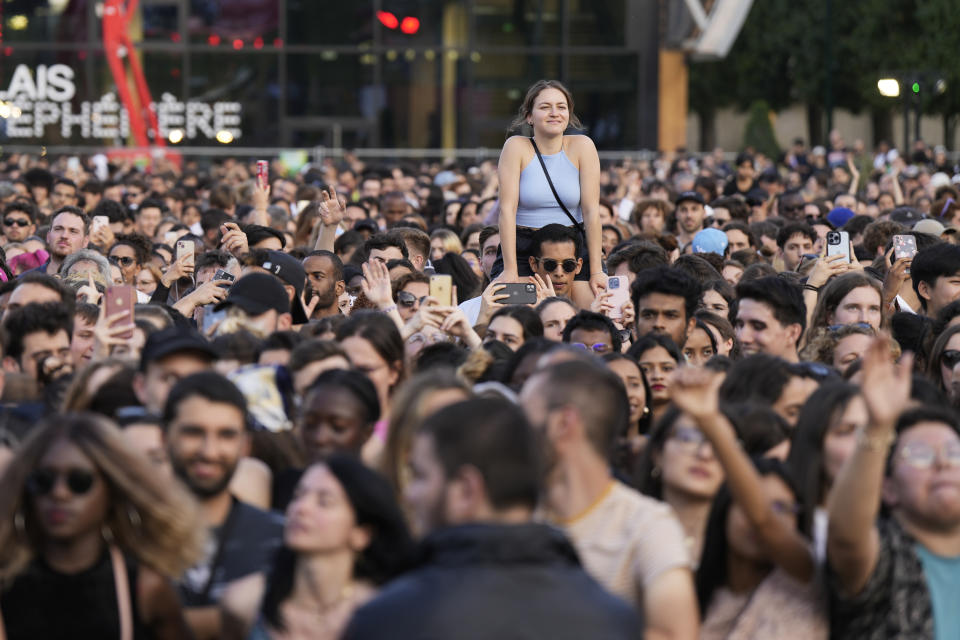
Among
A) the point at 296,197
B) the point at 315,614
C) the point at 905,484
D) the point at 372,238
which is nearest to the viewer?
the point at 315,614

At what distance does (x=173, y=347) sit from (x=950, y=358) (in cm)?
383

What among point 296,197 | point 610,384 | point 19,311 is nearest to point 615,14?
point 296,197

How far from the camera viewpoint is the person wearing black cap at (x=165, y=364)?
6125mm

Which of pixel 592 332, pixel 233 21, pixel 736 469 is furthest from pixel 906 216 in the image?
pixel 233 21

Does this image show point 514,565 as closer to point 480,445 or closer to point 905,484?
point 480,445

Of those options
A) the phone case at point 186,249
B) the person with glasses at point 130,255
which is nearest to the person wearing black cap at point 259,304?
the phone case at point 186,249

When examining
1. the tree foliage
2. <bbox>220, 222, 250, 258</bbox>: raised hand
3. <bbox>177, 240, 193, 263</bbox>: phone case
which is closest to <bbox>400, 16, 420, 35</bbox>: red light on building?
the tree foliage

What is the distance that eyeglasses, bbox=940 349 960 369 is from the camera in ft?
26.6

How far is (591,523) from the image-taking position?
5012 mm

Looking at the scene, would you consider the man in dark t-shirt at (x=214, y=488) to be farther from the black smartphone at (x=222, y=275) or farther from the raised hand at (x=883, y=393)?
the black smartphone at (x=222, y=275)

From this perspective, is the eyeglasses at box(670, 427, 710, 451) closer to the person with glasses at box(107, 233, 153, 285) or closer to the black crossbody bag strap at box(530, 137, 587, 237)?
the black crossbody bag strap at box(530, 137, 587, 237)

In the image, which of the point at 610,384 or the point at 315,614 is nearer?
the point at 315,614

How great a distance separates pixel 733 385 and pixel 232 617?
93.9 inches

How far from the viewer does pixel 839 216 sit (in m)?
17.6
